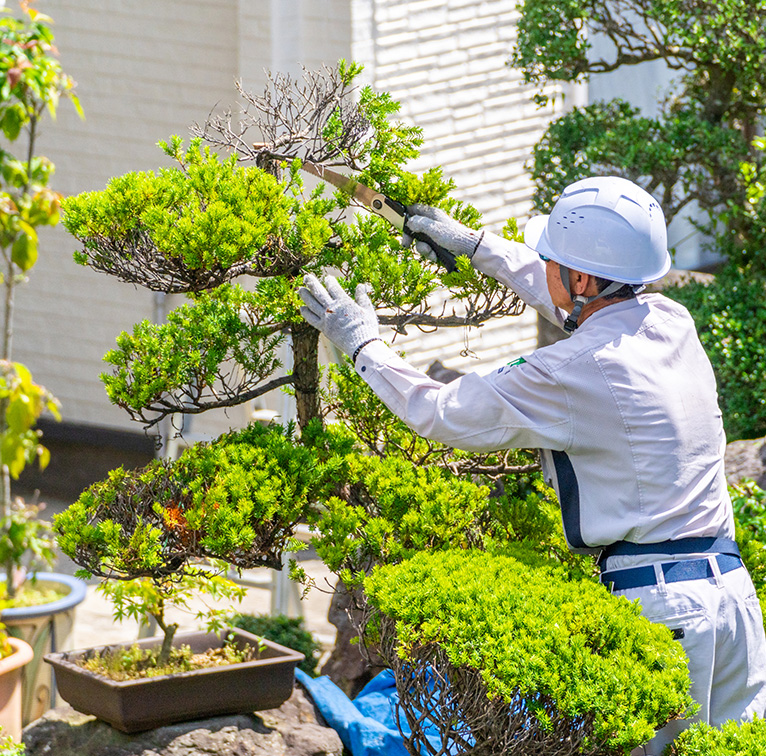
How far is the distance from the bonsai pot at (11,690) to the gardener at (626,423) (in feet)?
5.95

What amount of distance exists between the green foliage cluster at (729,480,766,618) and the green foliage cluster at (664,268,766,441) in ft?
2.14

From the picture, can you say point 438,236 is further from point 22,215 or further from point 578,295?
point 22,215

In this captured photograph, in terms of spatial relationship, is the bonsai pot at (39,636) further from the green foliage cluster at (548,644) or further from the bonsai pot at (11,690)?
the green foliage cluster at (548,644)

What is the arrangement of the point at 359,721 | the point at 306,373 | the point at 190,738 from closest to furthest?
1. the point at 190,738
2. the point at 306,373
3. the point at 359,721

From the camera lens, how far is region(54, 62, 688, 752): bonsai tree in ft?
9.02

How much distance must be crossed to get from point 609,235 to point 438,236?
0.64 m

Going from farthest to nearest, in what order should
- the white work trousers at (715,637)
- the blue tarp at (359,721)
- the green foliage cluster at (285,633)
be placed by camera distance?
the green foliage cluster at (285,633), the blue tarp at (359,721), the white work trousers at (715,637)

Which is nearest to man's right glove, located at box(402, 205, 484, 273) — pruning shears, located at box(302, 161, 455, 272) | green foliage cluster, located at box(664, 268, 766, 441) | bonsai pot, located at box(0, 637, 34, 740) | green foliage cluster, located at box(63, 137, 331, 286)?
pruning shears, located at box(302, 161, 455, 272)

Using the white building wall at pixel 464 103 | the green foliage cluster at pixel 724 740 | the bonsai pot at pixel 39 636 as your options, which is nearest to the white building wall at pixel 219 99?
the white building wall at pixel 464 103

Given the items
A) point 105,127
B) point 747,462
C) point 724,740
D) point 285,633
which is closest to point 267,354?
point 724,740

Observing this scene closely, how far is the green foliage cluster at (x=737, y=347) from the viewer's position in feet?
17.4

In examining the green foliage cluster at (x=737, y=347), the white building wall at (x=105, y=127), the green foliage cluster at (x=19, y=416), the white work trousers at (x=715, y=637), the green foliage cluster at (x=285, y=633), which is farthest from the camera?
the white building wall at (x=105, y=127)

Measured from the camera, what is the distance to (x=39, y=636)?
14.6ft

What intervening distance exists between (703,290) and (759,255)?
1.39ft
